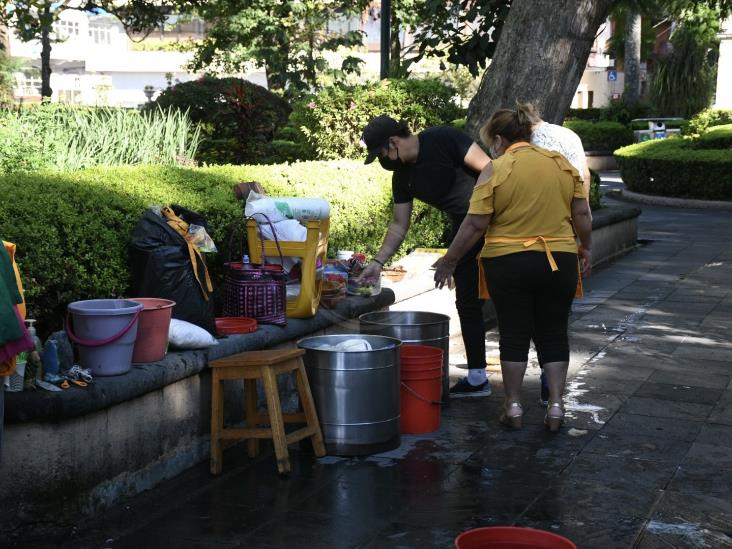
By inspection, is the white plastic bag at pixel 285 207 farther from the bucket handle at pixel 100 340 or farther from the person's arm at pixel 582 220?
the bucket handle at pixel 100 340

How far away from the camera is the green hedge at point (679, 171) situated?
67.9 ft

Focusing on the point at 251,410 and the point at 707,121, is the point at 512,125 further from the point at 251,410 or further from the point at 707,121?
the point at 707,121

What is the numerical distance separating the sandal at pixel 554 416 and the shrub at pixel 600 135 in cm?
2607

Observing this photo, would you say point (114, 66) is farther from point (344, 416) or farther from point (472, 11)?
point (344, 416)

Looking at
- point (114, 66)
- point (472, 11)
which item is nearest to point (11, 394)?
point (472, 11)

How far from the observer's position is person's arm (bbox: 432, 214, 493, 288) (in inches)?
231

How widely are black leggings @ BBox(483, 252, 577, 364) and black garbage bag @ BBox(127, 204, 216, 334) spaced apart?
1561mm

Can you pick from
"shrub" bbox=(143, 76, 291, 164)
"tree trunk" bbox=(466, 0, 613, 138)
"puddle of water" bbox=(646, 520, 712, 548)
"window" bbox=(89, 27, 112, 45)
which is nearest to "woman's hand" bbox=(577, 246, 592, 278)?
"puddle of water" bbox=(646, 520, 712, 548)

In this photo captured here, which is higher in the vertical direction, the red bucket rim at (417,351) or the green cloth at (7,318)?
the green cloth at (7,318)

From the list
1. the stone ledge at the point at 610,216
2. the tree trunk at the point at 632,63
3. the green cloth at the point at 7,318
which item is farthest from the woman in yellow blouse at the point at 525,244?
the tree trunk at the point at 632,63

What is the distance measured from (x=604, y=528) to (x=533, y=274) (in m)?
1.63

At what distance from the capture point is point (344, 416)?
5.63 m

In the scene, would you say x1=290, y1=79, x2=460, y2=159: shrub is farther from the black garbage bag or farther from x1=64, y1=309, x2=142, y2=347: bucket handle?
x1=64, y1=309, x2=142, y2=347: bucket handle

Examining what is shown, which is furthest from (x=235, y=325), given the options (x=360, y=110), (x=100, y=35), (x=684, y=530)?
(x=100, y=35)
